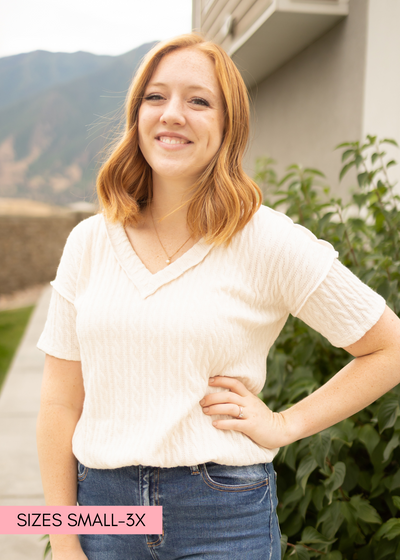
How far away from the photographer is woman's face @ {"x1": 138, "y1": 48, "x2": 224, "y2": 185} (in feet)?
3.95

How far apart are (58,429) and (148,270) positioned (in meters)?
0.46

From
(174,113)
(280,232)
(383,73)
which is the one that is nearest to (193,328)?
(280,232)

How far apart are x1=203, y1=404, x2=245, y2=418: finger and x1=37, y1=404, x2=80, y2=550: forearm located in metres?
0.38

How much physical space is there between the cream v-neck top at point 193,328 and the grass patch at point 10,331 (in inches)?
202

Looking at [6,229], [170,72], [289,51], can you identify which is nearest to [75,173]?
[6,229]

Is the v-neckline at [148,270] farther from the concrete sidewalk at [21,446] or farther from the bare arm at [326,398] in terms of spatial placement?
the concrete sidewalk at [21,446]

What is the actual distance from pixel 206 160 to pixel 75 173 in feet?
154

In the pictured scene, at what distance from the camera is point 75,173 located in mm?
45844

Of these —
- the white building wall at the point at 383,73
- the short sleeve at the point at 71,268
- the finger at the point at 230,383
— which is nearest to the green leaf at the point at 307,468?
the finger at the point at 230,383

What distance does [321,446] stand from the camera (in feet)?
4.94

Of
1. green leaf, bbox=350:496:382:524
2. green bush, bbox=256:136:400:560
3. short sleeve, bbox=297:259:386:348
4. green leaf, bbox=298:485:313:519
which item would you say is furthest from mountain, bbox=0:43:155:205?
short sleeve, bbox=297:259:386:348

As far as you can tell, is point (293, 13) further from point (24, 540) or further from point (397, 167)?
point (24, 540)

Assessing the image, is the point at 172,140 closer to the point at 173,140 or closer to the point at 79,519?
the point at 173,140

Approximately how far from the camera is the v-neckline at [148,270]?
1159mm
